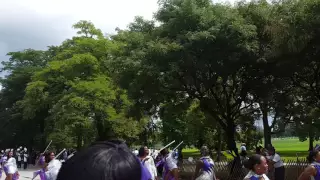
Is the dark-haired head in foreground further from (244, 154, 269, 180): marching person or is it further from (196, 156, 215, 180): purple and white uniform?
(196, 156, 215, 180): purple and white uniform

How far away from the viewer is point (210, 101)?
76.3 ft

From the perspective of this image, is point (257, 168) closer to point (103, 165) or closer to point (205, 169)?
point (205, 169)

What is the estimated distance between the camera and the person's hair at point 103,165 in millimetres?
1343

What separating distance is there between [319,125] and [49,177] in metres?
28.3

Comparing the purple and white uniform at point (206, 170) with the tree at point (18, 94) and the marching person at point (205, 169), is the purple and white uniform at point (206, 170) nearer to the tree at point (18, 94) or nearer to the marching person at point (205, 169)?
the marching person at point (205, 169)

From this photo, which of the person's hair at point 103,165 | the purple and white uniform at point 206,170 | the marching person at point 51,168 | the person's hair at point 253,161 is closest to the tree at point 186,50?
the marching person at point 51,168

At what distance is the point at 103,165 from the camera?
135 centimetres

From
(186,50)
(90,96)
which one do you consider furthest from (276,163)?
(90,96)

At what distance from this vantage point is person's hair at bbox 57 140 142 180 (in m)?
1.34

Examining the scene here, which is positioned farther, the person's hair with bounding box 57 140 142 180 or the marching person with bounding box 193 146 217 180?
the marching person with bounding box 193 146 217 180

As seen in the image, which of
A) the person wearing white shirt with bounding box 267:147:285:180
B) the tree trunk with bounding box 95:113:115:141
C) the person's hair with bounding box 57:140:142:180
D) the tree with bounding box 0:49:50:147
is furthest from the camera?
the tree with bounding box 0:49:50:147

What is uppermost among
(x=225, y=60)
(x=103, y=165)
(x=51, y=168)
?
(x=225, y=60)

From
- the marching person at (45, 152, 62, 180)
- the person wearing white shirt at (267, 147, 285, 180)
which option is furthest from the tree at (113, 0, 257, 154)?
the marching person at (45, 152, 62, 180)

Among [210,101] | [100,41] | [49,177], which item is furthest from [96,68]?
[49,177]
